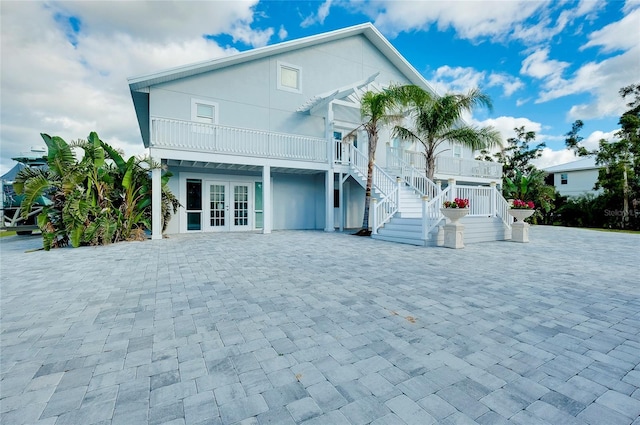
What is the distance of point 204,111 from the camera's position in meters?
11.8

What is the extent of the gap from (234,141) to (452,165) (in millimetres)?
11738

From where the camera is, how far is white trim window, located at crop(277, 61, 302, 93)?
13203 mm

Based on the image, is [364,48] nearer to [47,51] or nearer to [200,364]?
[47,51]

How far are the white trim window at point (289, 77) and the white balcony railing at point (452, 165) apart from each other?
17.8ft

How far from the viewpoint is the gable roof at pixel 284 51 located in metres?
10.4

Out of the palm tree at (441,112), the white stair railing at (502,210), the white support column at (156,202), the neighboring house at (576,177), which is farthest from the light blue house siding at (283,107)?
the neighboring house at (576,177)

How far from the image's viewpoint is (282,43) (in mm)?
12422

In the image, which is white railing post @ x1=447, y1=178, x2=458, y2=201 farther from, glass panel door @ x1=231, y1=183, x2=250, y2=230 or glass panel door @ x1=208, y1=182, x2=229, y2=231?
glass panel door @ x1=208, y1=182, x2=229, y2=231

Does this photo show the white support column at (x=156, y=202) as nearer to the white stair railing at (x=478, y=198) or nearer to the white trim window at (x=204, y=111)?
the white trim window at (x=204, y=111)

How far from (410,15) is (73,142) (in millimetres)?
14099

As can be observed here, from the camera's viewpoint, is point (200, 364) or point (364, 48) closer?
point (200, 364)

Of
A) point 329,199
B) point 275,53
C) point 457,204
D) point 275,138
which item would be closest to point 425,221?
point 457,204

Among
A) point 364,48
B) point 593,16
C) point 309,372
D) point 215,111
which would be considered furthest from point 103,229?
point 593,16

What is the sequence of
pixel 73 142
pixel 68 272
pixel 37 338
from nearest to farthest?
pixel 37 338 < pixel 68 272 < pixel 73 142
